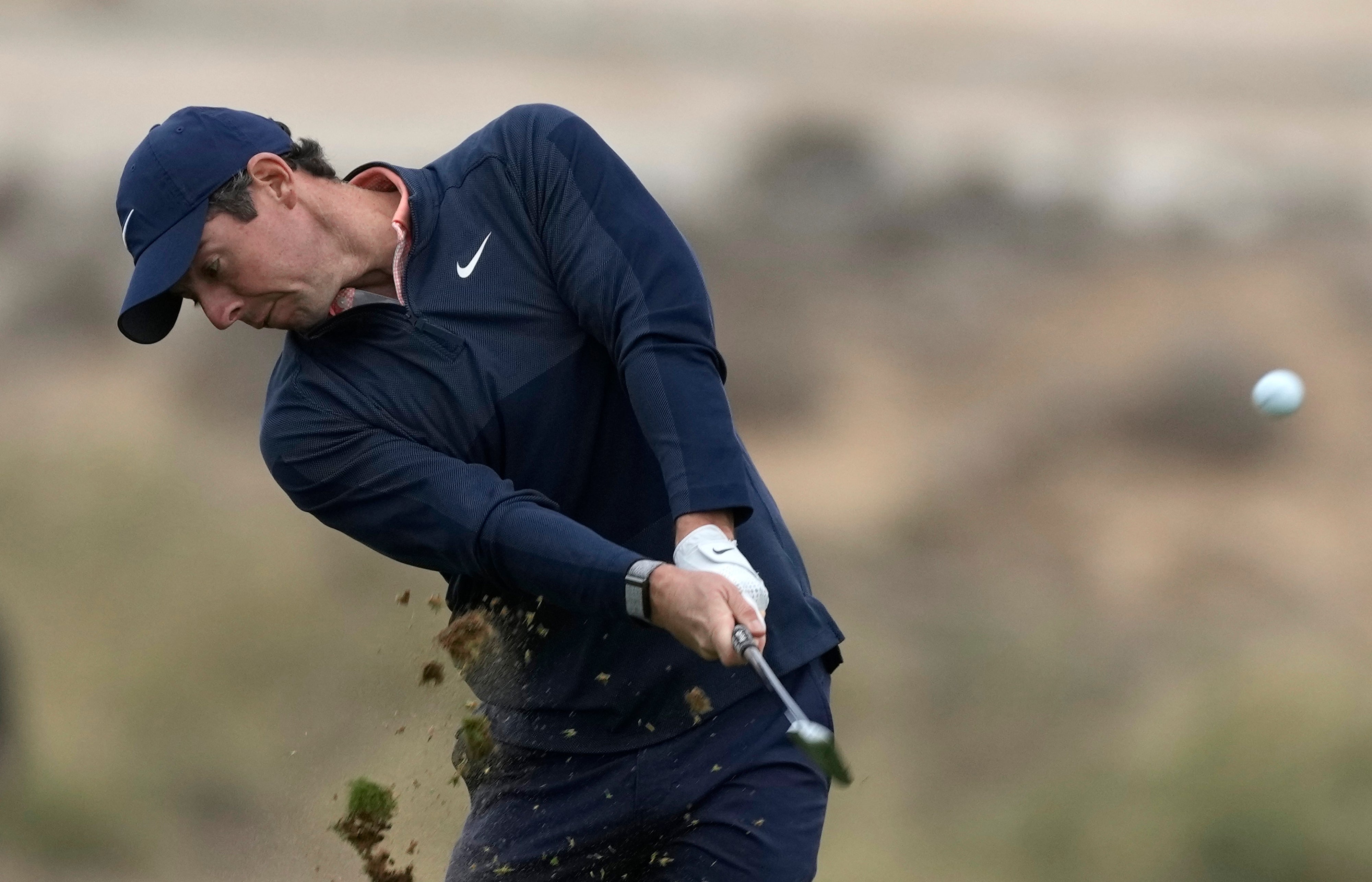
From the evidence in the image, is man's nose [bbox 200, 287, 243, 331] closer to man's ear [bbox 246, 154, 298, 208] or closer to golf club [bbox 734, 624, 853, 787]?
man's ear [bbox 246, 154, 298, 208]

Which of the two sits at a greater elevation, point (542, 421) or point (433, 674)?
point (542, 421)

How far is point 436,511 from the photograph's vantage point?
6.59 feet

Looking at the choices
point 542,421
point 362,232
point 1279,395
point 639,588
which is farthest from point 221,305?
point 1279,395

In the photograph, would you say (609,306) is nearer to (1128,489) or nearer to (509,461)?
(509,461)

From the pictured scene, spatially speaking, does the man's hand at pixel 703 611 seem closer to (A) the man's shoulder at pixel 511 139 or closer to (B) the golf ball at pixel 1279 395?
(A) the man's shoulder at pixel 511 139

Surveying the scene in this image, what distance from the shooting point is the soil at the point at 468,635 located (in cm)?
221

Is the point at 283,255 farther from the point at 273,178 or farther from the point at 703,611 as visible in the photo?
the point at 703,611

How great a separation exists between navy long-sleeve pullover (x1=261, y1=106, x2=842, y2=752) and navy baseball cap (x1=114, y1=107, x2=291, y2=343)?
7.5 inches

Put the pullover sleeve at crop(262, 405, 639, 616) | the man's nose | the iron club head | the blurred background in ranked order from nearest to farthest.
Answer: the iron club head → the pullover sleeve at crop(262, 405, 639, 616) → the man's nose → the blurred background

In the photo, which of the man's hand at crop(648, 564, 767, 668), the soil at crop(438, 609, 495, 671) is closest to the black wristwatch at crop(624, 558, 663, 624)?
the man's hand at crop(648, 564, 767, 668)

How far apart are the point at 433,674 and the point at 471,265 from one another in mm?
621

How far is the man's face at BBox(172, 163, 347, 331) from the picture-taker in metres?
2.03

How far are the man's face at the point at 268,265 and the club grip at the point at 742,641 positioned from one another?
694 millimetres

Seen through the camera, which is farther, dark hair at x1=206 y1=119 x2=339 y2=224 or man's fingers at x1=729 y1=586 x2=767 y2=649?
dark hair at x1=206 y1=119 x2=339 y2=224
